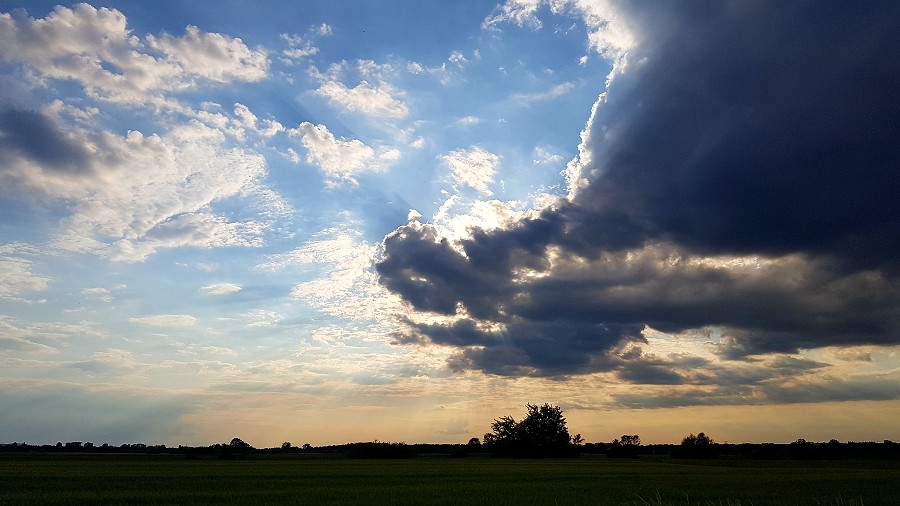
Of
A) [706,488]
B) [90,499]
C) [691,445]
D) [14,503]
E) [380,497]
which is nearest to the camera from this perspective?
[14,503]

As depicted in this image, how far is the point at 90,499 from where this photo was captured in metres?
29.0

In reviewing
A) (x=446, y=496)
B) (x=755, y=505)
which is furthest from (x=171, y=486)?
(x=755, y=505)

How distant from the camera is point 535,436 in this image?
6447 inches

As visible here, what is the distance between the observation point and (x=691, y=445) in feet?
549

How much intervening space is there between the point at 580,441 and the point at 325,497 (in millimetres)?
148400

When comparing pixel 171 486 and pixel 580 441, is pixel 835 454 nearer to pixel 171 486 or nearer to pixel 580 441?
pixel 580 441

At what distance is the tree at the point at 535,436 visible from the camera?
16150 cm

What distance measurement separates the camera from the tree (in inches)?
6358

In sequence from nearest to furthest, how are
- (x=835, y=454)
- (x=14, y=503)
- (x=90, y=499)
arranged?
(x=14, y=503)
(x=90, y=499)
(x=835, y=454)

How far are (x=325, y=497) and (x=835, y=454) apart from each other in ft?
444

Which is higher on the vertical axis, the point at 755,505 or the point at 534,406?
the point at 534,406

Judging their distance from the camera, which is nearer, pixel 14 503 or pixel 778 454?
pixel 14 503

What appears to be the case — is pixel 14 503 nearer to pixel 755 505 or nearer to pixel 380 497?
pixel 380 497

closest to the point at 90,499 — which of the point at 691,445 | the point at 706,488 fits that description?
the point at 706,488
